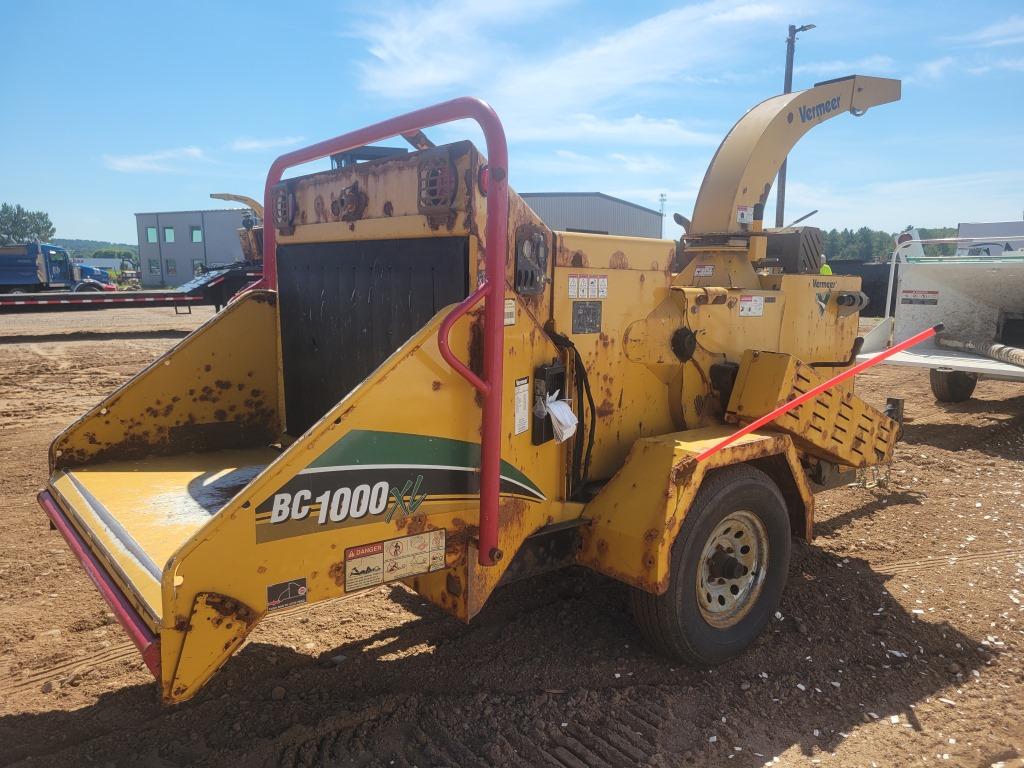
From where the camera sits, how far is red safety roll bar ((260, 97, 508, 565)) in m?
2.42

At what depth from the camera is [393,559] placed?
2449 millimetres

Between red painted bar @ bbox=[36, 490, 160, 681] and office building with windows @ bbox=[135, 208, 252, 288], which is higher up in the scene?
office building with windows @ bbox=[135, 208, 252, 288]

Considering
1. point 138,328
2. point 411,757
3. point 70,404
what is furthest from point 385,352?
point 138,328

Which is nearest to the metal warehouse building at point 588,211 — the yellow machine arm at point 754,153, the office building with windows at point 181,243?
the office building with windows at point 181,243

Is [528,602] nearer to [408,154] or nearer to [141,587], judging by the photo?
[141,587]

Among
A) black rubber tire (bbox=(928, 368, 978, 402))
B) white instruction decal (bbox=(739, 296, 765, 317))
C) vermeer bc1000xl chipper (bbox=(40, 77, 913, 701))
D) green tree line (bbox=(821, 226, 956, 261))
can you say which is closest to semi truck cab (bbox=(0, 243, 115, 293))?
vermeer bc1000xl chipper (bbox=(40, 77, 913, 701))

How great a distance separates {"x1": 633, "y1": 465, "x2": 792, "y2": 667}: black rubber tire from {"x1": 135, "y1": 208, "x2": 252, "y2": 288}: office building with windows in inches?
2006

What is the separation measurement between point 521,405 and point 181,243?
56308 millimetres

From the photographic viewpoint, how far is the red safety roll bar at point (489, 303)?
242 cm

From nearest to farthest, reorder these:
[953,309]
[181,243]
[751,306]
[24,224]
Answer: [751,306] → [953,309] → [181,243] → [24,224]

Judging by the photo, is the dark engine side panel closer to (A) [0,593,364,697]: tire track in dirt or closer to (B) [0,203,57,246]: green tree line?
(A) [0,593,364,697]: tire track in dirt

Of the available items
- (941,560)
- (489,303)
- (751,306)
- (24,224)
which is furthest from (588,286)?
(24,224)

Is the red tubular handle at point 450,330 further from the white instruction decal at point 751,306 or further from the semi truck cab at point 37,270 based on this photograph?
the semi truck cab at point 37,270

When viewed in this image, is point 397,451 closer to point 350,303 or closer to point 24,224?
point 350,303
